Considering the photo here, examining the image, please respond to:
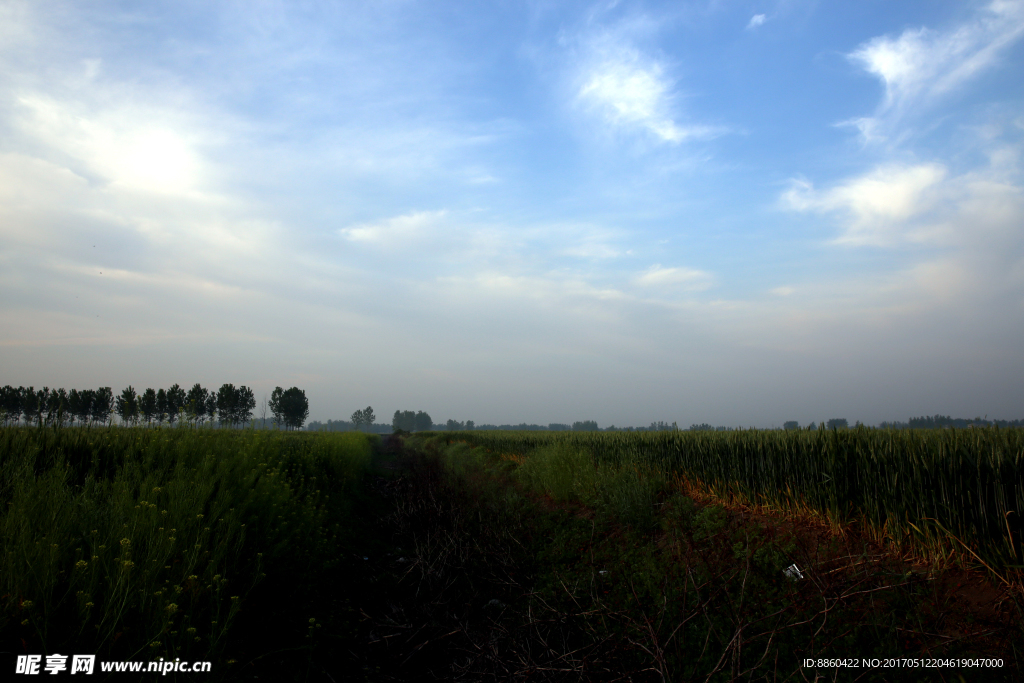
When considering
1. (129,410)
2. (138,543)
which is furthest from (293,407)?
(138,543)

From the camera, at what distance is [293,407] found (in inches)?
3484

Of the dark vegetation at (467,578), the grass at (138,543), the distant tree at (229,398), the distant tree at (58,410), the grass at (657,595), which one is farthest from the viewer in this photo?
the distant tree at (229,398)

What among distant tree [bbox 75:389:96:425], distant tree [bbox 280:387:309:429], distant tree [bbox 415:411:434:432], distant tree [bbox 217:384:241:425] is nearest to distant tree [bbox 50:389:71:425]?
distant tree [bbox 75:389:96:425]

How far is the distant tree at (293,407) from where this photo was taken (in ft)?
289

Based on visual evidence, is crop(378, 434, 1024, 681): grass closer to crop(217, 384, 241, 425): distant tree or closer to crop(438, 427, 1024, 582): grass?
crop(438, 427, 1024, 582): grass

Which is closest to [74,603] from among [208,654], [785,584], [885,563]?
[208,654]

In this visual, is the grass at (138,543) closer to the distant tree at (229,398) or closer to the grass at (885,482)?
the grass at (885,482)

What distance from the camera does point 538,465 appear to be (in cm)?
1305

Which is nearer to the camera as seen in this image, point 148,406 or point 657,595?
point 657,595

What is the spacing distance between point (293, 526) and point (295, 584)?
117 cm

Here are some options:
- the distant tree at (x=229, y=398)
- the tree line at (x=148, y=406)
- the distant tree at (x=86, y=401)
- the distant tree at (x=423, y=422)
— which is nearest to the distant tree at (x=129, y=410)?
the tree line at (x=148, y=406)

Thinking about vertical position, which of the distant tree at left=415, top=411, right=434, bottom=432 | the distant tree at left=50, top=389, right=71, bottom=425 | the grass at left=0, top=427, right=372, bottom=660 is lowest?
the distant tree at left=415, top=411, right=434, bottom=432

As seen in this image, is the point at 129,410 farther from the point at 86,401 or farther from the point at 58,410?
the point at 86,401

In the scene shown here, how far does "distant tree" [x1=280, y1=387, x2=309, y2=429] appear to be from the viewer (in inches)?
3469
